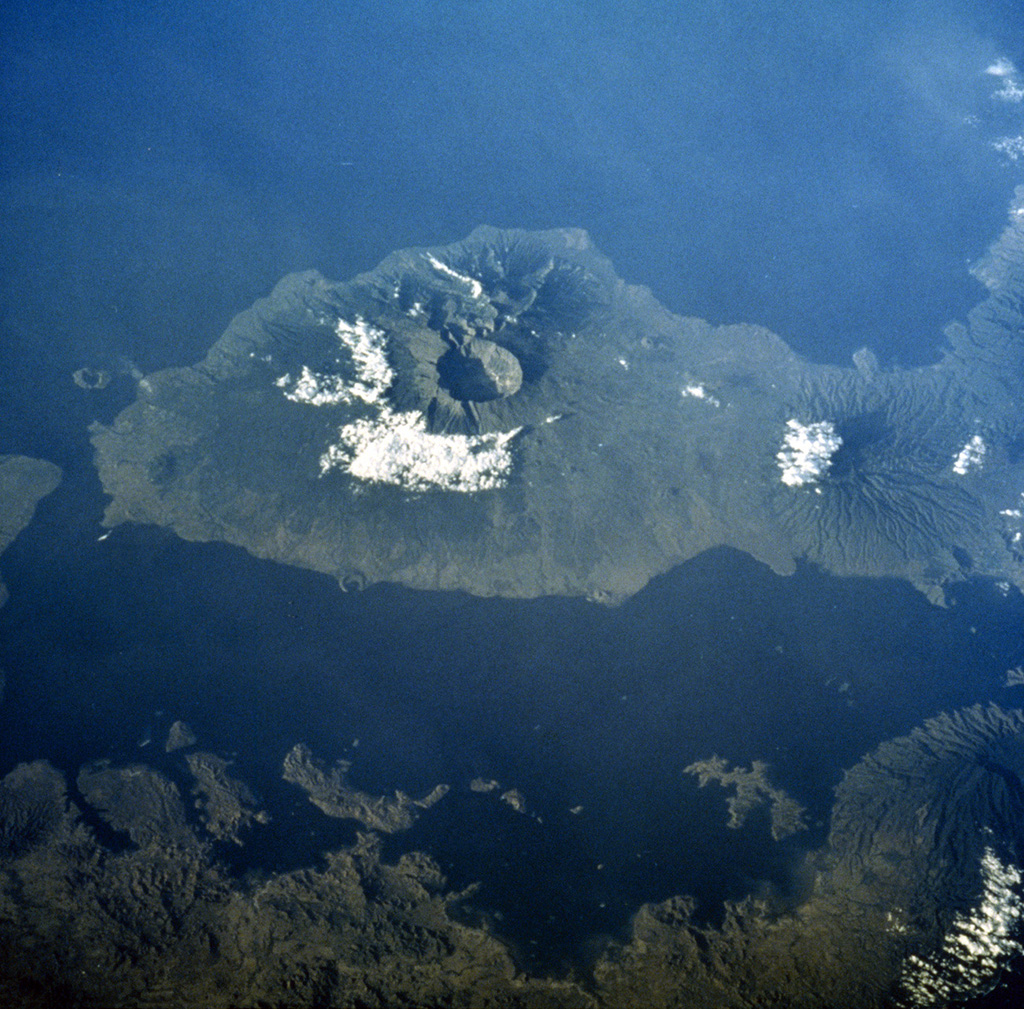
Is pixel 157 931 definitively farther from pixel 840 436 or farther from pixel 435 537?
pixel 840 436

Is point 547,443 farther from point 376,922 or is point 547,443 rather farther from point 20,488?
point 20,488

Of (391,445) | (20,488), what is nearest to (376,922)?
(391,445)

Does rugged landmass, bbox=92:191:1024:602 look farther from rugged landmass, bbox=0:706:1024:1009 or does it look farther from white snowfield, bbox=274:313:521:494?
rugged landmass, bbox=0:706:1024:1009

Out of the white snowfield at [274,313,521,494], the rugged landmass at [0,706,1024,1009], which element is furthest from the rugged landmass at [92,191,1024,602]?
the rugged landmass at [0,706,1024,1009]

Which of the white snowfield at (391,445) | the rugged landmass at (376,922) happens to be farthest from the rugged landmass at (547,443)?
the rugged landmass at (376,922)

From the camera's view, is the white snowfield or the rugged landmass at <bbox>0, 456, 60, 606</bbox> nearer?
the rugged landmass at <bbox>0, 456, 60, 606</bbox>

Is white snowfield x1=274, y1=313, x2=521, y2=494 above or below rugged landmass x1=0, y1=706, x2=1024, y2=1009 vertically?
above

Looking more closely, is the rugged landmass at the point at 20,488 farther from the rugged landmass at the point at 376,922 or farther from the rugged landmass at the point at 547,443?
the rugged landmass at the point at 376,922

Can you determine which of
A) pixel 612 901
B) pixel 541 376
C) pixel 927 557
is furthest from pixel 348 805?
pixel 927 557

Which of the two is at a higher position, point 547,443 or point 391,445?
point 547,443

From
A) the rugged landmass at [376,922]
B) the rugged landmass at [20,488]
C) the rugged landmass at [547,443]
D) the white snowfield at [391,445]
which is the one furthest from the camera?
the white snowfield at [391,445]
